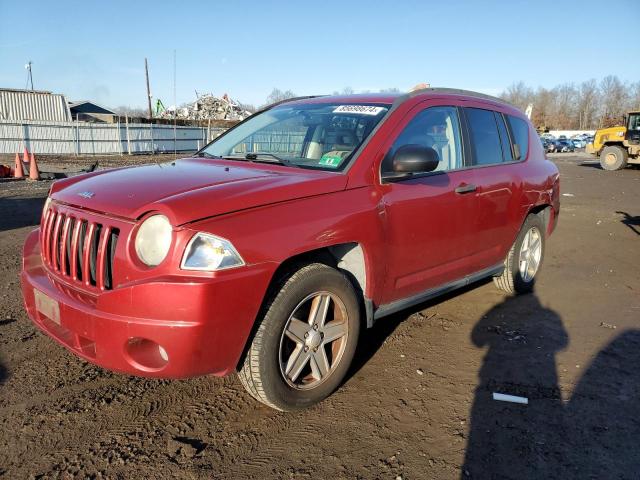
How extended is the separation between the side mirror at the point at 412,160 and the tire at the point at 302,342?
31.1 inches

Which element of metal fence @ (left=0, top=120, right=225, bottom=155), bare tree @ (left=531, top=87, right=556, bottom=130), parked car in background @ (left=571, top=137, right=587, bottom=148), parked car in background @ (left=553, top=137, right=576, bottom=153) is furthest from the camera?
bare tree @ (left=531, top=87, right=556, bottom=130)

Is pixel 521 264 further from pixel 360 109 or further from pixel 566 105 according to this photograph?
pixel 566 105

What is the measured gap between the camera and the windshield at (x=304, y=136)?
335cm

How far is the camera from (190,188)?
8.66 feet

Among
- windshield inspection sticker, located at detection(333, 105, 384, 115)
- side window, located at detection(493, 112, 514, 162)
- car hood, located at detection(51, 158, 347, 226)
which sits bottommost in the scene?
car hood, located at detection(51, 158, 347, 226)

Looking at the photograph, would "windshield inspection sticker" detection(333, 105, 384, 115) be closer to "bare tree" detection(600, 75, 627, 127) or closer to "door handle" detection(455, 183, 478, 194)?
"door handle" detection(455, 183, 478, 194)

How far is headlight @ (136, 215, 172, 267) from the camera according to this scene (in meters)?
2.40

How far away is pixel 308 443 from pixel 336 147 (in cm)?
186

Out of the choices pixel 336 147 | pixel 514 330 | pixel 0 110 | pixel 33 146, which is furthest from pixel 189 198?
pixel 0 110

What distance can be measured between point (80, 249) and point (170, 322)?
76cm

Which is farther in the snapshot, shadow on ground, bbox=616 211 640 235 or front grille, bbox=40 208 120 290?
shadow on ground, bbox=616 211 640 235

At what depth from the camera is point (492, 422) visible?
113 inches

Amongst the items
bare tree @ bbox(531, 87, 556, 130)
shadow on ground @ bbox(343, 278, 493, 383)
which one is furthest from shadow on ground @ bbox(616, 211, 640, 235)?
bare tree @ bbox(531, 87, 556, 130)

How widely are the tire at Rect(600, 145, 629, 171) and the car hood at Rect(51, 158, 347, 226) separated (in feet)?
81.7
